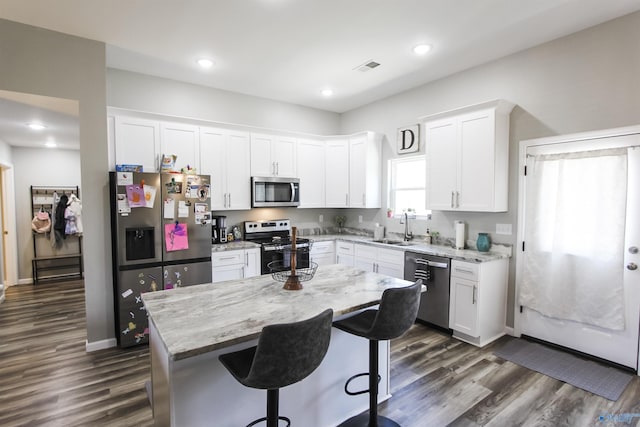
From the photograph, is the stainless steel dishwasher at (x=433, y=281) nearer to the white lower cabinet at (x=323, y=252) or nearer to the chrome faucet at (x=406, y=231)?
the chrome faucet at (x=406, y=231)

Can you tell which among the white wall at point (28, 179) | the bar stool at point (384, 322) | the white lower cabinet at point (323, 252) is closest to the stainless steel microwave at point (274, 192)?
the white lower cabinet at point (323, 252)

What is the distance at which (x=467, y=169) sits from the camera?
141 inches

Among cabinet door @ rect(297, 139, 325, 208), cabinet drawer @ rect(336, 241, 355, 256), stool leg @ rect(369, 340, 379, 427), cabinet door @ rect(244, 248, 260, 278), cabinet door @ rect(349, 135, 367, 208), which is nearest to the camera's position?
stool leg @ rect(369, 340, 379, 427)

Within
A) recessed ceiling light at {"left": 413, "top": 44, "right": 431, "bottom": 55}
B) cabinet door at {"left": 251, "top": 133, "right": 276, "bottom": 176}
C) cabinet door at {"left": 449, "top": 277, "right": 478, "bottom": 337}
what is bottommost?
cabinet door at {"left": 449, "top": 277, "right": 478, "bottom": 337}

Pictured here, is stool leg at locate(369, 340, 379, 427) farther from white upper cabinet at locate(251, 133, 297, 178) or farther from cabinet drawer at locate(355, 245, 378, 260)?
white upper cabinet at locate(251, 133, 297, 178)

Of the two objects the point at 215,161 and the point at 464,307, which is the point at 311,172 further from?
the point at 464,307

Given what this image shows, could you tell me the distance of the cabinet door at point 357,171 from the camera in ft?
16.0

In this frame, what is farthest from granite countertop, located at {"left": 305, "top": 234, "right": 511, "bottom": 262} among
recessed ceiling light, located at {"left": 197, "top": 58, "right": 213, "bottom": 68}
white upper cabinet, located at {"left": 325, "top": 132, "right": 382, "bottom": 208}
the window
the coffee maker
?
recessed ceiling light, located at {"left": 197, "top": 58, "right": 213, "bottom": 68}

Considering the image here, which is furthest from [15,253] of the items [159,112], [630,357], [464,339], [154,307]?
[630,357]

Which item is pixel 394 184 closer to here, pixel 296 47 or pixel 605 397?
pixel 296 47

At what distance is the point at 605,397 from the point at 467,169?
228 centimetres

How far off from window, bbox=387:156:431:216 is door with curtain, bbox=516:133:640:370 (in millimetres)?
1357

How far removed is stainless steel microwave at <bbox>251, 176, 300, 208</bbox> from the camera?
14.8ft

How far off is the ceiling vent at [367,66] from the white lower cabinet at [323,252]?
2460 mm
